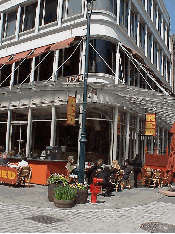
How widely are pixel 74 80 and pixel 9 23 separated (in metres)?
10.5

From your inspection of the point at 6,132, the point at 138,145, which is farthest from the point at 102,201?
Answer: the point at 6,132

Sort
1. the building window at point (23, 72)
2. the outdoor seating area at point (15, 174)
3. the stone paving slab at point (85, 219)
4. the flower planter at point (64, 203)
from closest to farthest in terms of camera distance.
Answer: the stone paving slab at point (85, 219) → the flower planter at point (64, 203) → the outdoor seating area at point (15, 174) → the building window at point (23, 72)

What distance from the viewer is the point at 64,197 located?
365 inches

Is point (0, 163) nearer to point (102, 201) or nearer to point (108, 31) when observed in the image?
point (102, 201)

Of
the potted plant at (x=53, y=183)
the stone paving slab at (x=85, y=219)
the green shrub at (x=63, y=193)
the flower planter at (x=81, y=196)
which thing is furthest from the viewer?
the potted plant at (x=53, y=183)

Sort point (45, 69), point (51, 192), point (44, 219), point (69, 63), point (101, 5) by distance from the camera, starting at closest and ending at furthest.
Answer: point (44, 219)
point (51, 192)
point (101, 5)
point (69, 63)
point (45, 69)

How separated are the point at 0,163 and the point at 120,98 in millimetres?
7601

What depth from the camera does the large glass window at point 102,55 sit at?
1766 centimetres

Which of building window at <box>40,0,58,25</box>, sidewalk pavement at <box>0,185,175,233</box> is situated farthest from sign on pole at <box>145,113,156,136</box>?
building window at <box>40,0,58,25</box>

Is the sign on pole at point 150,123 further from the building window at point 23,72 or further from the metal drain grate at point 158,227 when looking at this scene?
the metal drain grate at point 158,227

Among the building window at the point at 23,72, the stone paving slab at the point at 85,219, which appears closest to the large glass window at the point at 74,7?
the building window at the point at 23,72

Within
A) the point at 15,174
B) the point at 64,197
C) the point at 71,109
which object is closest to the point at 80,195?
the point at 64,197

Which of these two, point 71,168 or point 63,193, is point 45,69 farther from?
point 63,193

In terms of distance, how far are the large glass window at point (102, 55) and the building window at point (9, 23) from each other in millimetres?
8999
